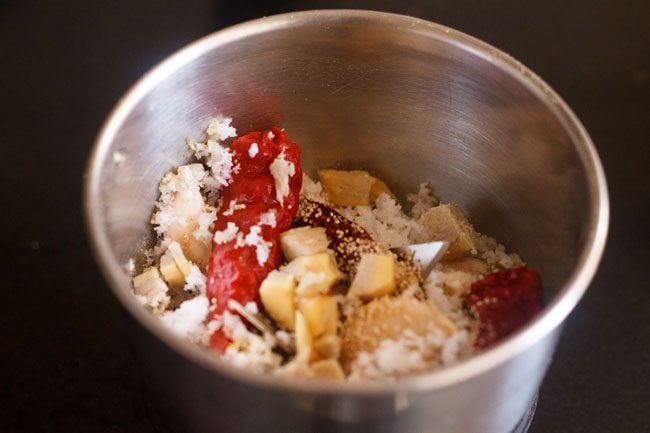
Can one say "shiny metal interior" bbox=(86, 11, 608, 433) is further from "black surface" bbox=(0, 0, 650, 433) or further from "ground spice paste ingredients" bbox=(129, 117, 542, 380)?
"black surface" bbox=(0, 0, 650, 433)

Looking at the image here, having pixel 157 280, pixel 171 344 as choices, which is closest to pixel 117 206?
pixel 157 280

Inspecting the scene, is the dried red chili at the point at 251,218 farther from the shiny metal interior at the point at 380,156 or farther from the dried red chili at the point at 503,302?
the dried red chili at the point at 503,302

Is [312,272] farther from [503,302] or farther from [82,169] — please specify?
[82,169]

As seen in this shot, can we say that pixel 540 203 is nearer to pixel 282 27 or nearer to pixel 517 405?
pixel 517 405

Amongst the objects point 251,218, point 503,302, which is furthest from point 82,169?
point 503,302

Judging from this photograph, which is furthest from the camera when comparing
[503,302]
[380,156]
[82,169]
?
[82,169]

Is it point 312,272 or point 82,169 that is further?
point 82,169

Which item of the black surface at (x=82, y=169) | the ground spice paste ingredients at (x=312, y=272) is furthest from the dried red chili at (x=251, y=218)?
the black surface at (x=82, y=169)
